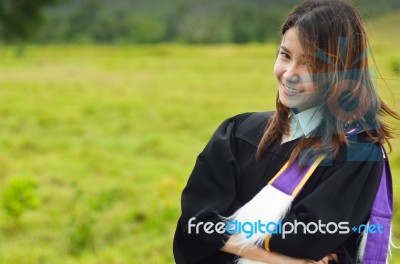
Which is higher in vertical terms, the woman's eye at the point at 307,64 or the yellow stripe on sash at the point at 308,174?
the woman's eye at the point at 307,64

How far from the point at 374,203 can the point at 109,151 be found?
6.12 metres

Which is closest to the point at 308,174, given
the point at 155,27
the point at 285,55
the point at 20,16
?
the point at 285,55

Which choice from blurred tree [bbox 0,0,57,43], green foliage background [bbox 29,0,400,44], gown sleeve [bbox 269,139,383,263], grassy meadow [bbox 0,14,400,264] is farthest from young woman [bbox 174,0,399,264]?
green foliage background [bbox 29,0,400,44]

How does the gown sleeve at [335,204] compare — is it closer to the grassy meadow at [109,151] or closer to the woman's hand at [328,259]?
the woman's hand at [328,259]

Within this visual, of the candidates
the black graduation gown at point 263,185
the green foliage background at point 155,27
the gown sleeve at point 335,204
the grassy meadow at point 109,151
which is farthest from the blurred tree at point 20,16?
the green foliage background at point 155,27

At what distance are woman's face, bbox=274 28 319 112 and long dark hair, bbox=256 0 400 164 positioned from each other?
16mm

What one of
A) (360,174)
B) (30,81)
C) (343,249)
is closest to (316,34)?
(360,174)

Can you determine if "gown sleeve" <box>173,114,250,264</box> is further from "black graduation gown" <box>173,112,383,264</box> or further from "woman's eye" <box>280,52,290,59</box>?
"woman's eye" <box>280,52,290,59</box>

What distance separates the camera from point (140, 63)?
22.6 m

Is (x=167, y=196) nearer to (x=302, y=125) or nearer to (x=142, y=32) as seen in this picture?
(x=302, y=125)

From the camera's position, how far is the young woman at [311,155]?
1.49 meters

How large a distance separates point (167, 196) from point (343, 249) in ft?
12.4

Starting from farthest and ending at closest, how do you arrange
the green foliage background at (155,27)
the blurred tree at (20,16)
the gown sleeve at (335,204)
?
the green foliage background at (155,27) → the blurred tree at (20,16) → the gown sleeve at (335,204)

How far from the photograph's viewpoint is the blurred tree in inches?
398
